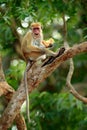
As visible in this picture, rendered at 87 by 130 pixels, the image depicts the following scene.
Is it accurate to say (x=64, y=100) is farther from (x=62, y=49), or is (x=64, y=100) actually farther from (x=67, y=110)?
(x=62, y=49)

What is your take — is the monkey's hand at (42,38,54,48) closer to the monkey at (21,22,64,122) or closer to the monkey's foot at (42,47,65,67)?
the monkey at (21,22,64,122)

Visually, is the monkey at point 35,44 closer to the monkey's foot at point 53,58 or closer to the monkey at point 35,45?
the monkey at point 35,45

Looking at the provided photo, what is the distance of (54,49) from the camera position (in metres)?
8.45

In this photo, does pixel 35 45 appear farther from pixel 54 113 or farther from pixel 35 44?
pixel 54 113

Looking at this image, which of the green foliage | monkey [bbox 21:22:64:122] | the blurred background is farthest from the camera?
the green foliage

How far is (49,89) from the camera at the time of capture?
36.9ft

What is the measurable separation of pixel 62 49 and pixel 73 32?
140 inches

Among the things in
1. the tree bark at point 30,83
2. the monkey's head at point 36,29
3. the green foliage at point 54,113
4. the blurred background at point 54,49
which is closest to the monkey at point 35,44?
the monkey's head at point 36,29

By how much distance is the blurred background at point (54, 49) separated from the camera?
6.26 meters

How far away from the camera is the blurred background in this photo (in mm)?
6262

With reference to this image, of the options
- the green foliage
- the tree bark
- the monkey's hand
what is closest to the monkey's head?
the monkey's hand

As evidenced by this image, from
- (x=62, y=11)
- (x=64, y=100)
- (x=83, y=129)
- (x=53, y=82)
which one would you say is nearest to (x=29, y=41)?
(x=62, y=11)

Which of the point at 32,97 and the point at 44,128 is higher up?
the point at 32,97

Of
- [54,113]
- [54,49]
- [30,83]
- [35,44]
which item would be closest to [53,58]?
[30,83]
